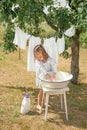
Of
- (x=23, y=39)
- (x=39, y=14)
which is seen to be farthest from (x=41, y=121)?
(x=23, y=39)

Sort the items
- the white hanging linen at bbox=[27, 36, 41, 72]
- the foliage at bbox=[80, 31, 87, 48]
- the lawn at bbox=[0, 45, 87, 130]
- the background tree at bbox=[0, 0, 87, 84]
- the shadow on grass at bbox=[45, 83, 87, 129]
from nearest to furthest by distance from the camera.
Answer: the background tree at bbox=[0, 0, 87, 84] < the lawn at bbox=[0, 45, 87, 130] < the shadow on grass at bbox=[45, 83, 87, 129] < the white hanging linen at bbox=[27, 36, 41, 72] < the foliage at bbox=[80, 31, 87, 48]

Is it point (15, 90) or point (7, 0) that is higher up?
point (7, 0)

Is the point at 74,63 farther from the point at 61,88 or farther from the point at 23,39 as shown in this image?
the point at 61,88

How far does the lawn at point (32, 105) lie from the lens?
681 centimetres

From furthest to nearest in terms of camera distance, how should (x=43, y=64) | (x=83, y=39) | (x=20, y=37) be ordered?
(x=83, y=39)
(x=20, y=37)
(x=43, y=64)

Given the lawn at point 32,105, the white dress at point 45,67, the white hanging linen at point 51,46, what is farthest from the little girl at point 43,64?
the white hanging linen at point 51,46

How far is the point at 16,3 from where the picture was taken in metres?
6.15

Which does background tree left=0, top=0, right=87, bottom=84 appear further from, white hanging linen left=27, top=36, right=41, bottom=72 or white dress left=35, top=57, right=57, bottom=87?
white hanging linen left=27, top=36, right=41, bottom=72

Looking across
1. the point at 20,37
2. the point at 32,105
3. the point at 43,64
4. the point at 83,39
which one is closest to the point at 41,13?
the point at 43,64

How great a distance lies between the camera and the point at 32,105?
786cm

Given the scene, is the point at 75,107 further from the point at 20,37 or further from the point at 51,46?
the point at 20,37

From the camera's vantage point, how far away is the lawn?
22.3 ft

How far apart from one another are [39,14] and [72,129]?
7.87 ft

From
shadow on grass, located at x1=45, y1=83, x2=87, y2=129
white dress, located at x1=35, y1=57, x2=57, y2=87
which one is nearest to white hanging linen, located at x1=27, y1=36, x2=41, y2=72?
shadow on grass, located at x1=45, y1=83, x2=87, y2=129
